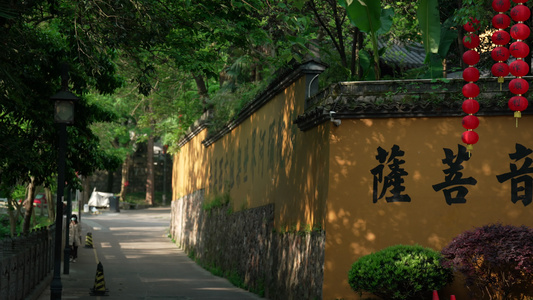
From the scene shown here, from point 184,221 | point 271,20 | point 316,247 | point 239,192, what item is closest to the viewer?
point 316,247

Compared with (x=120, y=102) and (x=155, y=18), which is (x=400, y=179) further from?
(x=120, y=102)

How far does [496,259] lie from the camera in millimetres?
11430

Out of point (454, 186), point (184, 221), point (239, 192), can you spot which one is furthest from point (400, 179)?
point (184, 221)

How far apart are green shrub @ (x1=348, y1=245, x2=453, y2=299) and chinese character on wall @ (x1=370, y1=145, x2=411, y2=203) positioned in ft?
4.56

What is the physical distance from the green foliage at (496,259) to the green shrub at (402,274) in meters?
0.36

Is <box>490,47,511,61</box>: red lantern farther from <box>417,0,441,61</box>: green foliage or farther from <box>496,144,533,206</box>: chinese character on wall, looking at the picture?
<box>417,0,441,61</box>: green foliage

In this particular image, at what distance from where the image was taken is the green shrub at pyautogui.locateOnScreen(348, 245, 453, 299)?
12.3 meters

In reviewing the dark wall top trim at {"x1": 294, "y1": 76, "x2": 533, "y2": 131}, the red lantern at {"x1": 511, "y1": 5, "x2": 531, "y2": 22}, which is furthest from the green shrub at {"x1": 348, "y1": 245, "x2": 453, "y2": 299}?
the red lantern at {"x1": 511, "y1": 5, "x2": 531, "y2": 22}

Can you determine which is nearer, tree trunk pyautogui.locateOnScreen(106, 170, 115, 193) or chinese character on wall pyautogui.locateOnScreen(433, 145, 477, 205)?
chinese character on wall pyautogui.locateOnScreen(433, 145, 477, 205)

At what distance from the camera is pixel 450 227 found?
13641 mm

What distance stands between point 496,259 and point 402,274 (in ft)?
5.35

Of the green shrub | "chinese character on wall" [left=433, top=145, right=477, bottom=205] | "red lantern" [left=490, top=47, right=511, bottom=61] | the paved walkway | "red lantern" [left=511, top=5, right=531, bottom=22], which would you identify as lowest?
the paved walkway

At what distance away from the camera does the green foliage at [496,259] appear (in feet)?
37.5

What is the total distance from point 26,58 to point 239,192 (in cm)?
1045
